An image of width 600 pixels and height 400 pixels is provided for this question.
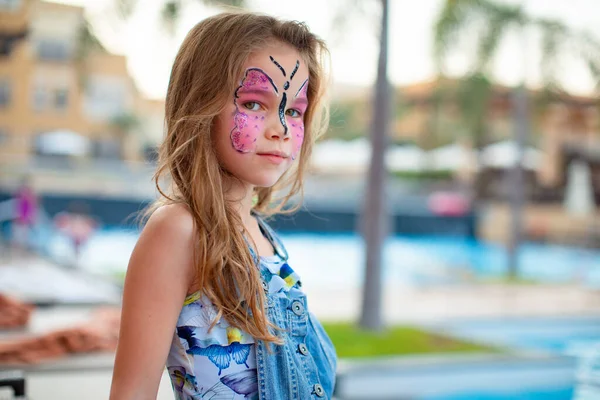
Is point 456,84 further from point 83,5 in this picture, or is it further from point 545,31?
point 83,5

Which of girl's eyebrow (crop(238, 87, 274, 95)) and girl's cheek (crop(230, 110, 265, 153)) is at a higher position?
girl's eyebrow (crop(238, 87, 274, 95))

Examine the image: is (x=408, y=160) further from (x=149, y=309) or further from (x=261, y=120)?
(x=149, y=309)

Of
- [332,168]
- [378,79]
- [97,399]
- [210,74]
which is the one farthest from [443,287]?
[332,168]

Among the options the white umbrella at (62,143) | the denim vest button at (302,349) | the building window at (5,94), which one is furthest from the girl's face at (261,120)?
the white umbrella at (62,143)

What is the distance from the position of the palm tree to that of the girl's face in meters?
6.59

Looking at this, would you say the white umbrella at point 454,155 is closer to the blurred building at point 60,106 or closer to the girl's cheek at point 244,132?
the blurred building at point 60,106

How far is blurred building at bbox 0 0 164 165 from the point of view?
13.0m

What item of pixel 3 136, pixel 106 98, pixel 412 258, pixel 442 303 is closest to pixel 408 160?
pixel 412 258

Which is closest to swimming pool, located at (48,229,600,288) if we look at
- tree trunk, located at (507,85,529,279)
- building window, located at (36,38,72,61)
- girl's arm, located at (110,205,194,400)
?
tree trunk, located at (507,85,529,279)

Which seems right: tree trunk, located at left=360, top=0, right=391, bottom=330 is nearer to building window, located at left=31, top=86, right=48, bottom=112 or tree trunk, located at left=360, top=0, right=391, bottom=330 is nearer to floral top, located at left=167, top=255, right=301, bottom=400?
floral top, located at left=167, top=255, right=301, bottom=400

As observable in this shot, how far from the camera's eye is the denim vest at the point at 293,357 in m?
1.08

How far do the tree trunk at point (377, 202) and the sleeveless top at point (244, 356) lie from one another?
417 centimetres

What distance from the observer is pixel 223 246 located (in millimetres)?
1050

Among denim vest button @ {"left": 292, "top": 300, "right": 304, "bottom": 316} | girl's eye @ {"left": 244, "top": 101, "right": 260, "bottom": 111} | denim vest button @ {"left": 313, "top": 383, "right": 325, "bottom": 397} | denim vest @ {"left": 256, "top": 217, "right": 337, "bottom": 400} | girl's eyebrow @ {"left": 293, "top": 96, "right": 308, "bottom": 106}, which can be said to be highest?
girl's eyebrow @ {"left": 293, "top": 96, "right": 308, "bottom": 106}
